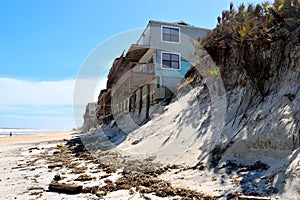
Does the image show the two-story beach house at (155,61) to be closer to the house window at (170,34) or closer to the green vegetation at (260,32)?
the house window at (170,34)

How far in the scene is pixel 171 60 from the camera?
19844 mm

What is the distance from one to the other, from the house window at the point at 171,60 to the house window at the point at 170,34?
1.29 m

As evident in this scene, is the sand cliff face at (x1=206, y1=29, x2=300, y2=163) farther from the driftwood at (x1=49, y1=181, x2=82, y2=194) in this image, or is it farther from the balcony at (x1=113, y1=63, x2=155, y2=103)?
the balcony at (x1=113, y1=63, x2=155, y2=103)

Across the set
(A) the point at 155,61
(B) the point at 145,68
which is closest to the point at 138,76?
(B) the point at 145,68

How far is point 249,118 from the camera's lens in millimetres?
6355

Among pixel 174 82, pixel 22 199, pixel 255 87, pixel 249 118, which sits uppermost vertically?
pixel 174 82

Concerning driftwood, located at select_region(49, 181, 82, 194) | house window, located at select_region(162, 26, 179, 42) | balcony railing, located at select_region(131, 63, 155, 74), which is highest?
house window, located at select_region(162, 26, 179, 42)

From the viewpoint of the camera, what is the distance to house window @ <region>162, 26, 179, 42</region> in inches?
787

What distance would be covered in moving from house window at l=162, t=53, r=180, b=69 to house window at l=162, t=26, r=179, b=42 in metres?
1.29

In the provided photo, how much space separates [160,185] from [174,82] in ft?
42.6

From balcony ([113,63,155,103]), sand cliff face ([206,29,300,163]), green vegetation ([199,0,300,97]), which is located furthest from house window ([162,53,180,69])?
sand cliff face ([206,29,300,163])

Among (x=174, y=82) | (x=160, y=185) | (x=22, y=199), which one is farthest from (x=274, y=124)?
(x=174, y=82)

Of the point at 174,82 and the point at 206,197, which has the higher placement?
the point at 174,82

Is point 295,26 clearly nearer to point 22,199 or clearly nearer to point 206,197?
point 206,197
